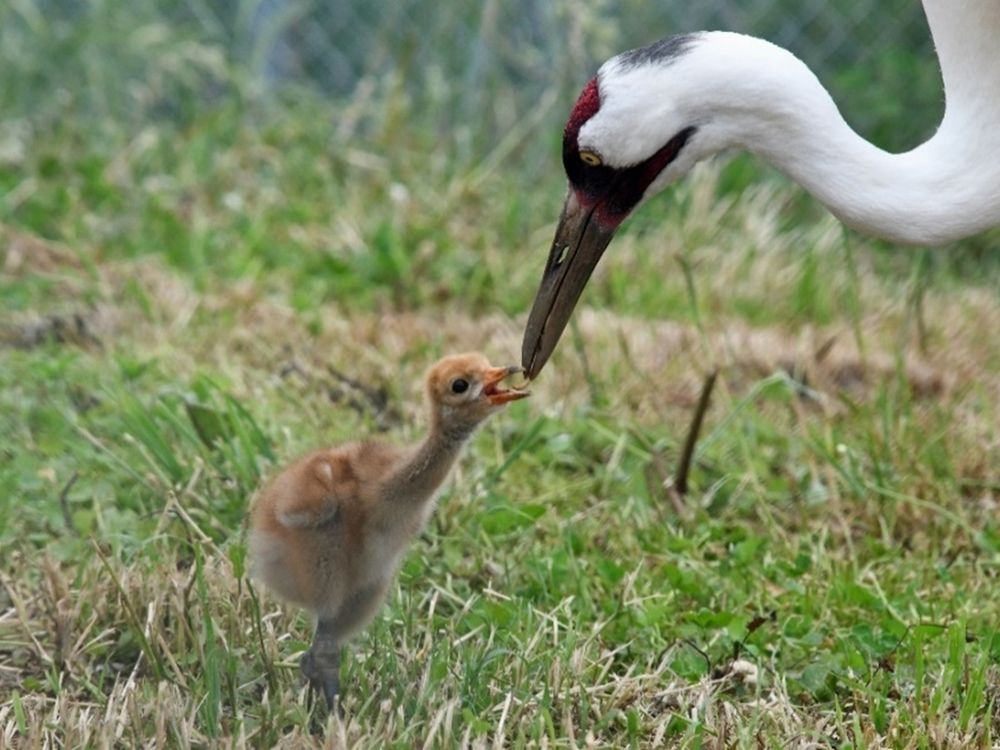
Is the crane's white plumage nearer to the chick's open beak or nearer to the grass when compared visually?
the chick's open beak

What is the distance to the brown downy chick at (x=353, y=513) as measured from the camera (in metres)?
3.03

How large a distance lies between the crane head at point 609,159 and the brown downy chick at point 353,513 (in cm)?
33

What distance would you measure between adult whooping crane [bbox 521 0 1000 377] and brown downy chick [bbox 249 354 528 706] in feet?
1.69

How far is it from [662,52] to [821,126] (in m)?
0.32

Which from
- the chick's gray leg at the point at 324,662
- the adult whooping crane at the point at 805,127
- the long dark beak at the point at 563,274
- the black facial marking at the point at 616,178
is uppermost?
the adult whooping crane at the point at 805,127

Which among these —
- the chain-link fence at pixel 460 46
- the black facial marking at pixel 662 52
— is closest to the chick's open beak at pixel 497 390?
the black facial marking at pixel 662 52

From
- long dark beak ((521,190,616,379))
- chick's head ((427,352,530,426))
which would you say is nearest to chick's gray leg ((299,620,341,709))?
chick's head ((427,352,530,426))

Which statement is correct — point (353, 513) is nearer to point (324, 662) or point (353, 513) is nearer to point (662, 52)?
point (324, 662)

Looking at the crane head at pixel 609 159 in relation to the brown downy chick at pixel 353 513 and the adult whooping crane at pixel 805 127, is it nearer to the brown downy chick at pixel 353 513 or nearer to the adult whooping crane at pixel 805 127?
the adult whooping crane at pixel 805 127

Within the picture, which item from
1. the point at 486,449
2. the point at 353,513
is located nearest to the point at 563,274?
the point at 353,513

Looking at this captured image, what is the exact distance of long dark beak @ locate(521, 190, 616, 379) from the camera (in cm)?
342

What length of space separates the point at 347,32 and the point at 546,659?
505cm

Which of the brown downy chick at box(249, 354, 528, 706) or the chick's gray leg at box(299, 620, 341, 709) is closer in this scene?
the chick's gray leg at box(299, 620, 341, 709)

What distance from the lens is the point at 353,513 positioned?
3.08 m
